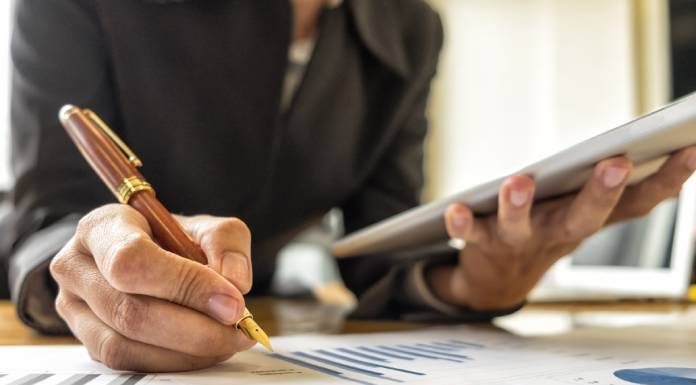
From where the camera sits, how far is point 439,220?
20.5 inches

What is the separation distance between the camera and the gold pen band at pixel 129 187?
0.38 meters

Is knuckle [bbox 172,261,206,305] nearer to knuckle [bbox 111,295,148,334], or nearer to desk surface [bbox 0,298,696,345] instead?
knuckle [bbox 111,295,148,334]

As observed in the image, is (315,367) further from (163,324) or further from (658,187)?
(658,187)

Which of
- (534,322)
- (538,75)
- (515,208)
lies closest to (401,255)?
(534,322)

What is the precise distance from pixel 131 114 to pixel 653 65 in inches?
57.3

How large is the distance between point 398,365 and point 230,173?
0.40m

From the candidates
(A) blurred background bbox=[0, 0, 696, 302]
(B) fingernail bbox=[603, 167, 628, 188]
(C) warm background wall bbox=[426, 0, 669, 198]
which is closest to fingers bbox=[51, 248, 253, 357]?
(B) fingernail bbox=[603, 167, 628, 188]

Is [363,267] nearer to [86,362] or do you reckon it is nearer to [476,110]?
[86,362]

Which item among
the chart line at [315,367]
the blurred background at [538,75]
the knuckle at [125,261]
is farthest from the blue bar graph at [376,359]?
the blurred background at [538,75]

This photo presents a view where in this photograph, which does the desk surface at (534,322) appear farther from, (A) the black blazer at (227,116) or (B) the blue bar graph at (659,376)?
(B) the blue bar graph at (659,376)

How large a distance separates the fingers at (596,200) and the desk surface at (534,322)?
0.29 ft

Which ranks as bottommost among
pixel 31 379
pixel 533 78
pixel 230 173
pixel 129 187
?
pixel 31 379

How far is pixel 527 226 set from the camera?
526 mm

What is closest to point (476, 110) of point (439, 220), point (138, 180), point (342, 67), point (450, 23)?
point (450, 23)
